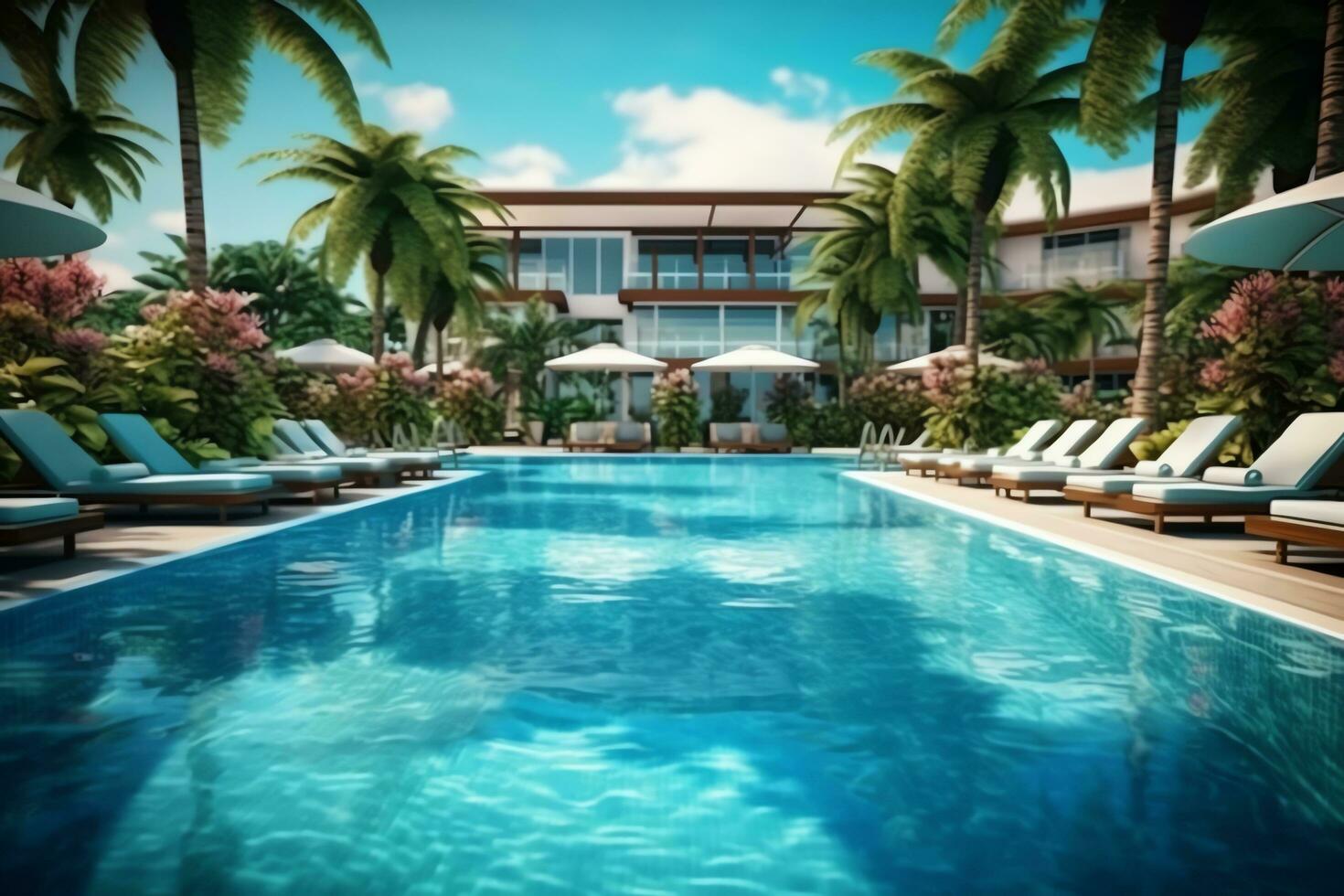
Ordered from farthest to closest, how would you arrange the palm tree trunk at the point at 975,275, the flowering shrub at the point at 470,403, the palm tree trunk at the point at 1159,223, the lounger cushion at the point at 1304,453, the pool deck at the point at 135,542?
1. the flowering shrub at the point at 470,403
2. the palm tree trunk at the point at 975,275
3. the palm tree trunk at the point at 1159,223
4. the lounger cushion at the point at 1304,453
5. the pool deck at the point at 135,542

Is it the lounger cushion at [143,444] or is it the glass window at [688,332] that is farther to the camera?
the glass window at [688,332]

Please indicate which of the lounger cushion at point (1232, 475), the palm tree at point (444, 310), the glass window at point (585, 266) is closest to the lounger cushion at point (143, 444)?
the lounger cushion at point (1232, 475)

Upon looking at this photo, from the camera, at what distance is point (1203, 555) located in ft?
27.4

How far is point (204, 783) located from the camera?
10.9 feet

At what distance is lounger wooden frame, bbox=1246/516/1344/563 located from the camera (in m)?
6.92

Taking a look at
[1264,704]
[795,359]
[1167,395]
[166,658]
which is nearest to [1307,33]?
[1167,395]

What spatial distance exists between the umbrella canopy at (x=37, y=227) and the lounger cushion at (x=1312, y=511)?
9473 millimetres

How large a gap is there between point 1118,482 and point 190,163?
14.2 meters

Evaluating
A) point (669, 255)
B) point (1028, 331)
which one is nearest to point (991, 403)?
point (1028, 331)

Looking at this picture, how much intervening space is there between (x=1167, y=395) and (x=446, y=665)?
46.8 feet

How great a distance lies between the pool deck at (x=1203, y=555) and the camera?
6195 millimetres

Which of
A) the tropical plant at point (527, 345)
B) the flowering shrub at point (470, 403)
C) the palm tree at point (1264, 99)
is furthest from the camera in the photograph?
the tropical plant at point (527, 345)

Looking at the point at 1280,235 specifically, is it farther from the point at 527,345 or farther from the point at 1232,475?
the point at 527,345

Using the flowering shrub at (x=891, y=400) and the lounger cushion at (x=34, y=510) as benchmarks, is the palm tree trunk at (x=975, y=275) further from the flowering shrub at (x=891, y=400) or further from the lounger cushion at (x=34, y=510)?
the lounger cushion at (x=34, y=510)
